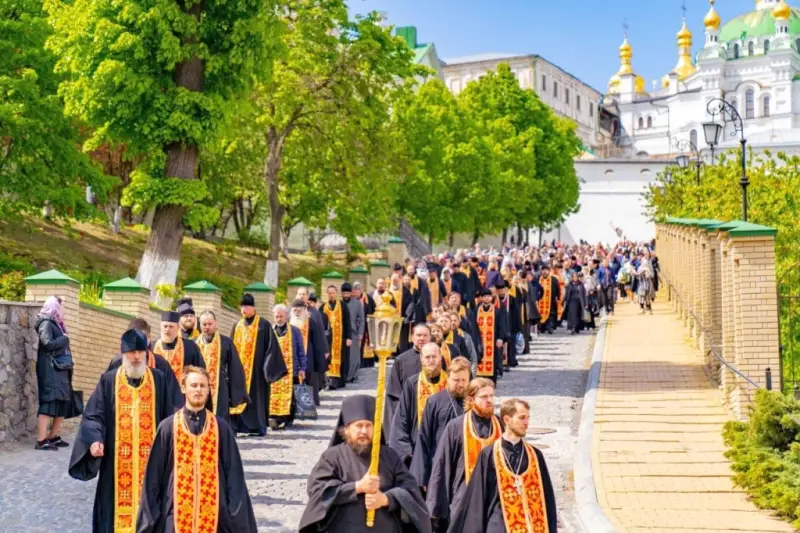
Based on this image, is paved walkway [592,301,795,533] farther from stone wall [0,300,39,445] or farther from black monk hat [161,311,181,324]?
stone wall [0,300,39,445]

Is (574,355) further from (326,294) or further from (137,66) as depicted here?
(137,66)

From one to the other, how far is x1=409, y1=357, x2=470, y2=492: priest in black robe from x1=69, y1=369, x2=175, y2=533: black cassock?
2138 millimetres

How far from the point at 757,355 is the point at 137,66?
44.5 feet

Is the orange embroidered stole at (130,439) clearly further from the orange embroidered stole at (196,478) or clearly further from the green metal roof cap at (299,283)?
the green metal roof cap at (299,283)

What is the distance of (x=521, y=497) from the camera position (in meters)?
7.95

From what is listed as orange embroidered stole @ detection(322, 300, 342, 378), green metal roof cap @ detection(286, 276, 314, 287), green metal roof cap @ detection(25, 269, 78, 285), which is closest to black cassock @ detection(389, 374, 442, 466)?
green metal roof cap @ detection(25, 269, 78, 285)

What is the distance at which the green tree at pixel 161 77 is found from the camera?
23203 mm

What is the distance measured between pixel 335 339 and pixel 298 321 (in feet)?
8.47

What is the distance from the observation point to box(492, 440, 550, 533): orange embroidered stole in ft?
26.0

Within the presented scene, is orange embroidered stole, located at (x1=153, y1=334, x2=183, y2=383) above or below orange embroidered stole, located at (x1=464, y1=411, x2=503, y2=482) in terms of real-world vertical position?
above

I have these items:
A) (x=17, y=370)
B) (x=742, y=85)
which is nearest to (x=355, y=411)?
(x=17, y=370)

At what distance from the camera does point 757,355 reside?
14.8m

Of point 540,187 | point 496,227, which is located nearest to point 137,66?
point 496,227

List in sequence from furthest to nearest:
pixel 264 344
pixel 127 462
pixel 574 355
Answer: pixel 574 355
pixel 264 344
pixel 127 462
